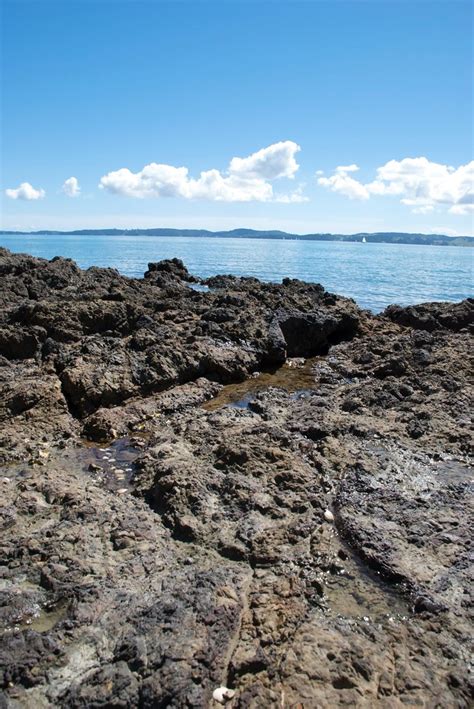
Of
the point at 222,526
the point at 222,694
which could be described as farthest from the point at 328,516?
the point at 222,694

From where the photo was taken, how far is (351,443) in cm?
1009

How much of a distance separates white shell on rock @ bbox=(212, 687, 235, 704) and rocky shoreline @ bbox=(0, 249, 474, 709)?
35 millimetres

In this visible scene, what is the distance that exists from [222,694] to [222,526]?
2.61 meters

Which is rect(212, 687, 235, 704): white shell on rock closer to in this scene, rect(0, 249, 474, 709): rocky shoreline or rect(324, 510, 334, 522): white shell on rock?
rect(0, 249, 474, 709): rocky shoreline

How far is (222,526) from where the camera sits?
23.1 feet

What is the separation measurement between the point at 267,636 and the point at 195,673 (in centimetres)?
89

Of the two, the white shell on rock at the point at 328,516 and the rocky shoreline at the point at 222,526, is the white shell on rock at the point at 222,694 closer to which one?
the rocky shoreline at the point at 222,526

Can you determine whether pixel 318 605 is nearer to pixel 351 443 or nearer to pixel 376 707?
pixel 376 707

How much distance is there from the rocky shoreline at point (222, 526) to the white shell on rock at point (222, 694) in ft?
0.12

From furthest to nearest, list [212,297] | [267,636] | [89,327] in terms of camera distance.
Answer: [212,297] < [89,327] < [267,636]

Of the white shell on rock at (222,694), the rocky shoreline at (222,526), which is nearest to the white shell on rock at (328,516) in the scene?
the rocky shoreline at (222,526)

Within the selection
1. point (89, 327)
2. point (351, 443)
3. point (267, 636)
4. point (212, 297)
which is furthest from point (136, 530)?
point (212, 297)

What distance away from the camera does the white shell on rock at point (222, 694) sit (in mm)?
4496

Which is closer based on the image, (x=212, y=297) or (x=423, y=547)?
(x=423, y=547)
